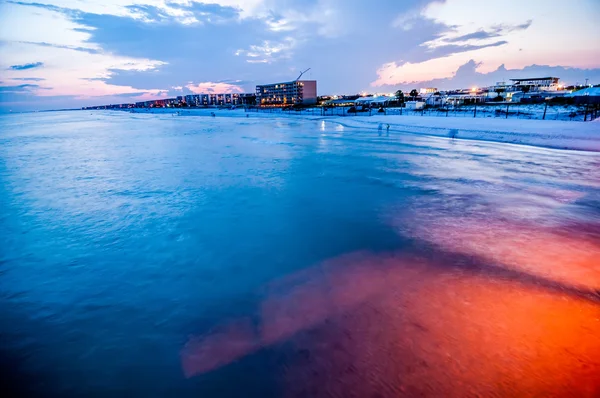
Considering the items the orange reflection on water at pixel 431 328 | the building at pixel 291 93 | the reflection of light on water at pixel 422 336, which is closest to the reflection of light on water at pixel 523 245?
the orange reflection on water at pixel 431 328

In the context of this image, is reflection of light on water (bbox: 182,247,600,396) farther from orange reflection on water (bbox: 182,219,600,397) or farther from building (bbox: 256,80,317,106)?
building (bbox: 256,80,317,106)

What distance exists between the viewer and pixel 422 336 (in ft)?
11.7

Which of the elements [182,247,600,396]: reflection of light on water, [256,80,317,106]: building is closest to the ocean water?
[182,247,600,396]: reflection of light on water

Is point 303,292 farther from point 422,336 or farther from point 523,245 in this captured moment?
point 523,245

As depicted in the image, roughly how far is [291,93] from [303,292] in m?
181

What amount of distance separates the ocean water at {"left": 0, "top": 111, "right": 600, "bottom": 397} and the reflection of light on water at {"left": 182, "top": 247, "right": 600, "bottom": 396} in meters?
0.02

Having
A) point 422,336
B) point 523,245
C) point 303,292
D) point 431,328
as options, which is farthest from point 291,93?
point 422,336

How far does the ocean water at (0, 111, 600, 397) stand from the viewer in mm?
3150

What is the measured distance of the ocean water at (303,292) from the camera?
3.15 metres

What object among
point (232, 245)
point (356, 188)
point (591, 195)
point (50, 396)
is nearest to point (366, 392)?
point (50, 396)

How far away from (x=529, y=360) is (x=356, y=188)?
7.23 metres

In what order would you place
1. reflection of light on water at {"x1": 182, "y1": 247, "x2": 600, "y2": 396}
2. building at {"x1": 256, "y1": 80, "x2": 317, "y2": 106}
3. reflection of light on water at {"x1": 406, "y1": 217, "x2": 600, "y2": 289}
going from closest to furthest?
1. reflection of light on water at {"x1": 182, "y1": 247, "x2": 600, "y2": 396}
2. reflection of light on water at {"x1": 406, "y1": 217, "x2": 600, "y2": 289}
3. building at {"x1": 256, "y1": 80, "x2": 317, "y2": 106}

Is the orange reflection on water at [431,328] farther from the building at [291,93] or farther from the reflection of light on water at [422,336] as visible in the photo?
the building at [291,93]

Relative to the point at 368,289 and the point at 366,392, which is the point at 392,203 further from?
the point at 366,392
